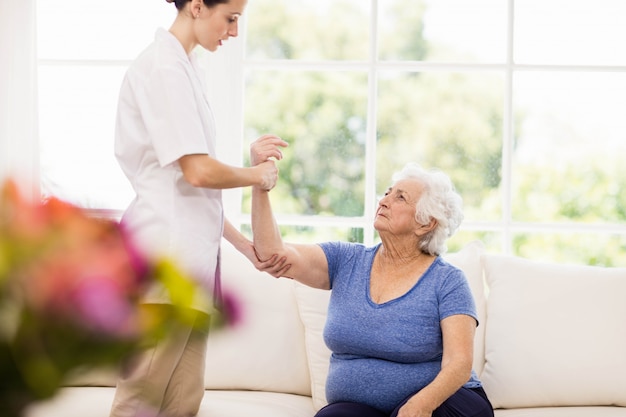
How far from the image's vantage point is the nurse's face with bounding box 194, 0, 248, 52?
2021mm

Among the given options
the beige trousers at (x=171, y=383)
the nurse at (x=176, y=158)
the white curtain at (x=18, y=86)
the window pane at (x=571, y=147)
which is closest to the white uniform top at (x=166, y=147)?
the nurse at (x=176, y=158)

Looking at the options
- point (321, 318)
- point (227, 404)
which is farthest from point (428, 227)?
point (227, 404)

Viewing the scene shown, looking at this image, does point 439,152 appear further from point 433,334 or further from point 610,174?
point 433,334

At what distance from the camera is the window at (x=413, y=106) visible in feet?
11.1

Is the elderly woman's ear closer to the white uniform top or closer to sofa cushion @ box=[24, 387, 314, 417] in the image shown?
sofa cushion @ box=[24, 387, 314, 417]

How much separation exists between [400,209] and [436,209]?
0.11m

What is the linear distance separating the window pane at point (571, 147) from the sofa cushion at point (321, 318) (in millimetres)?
563

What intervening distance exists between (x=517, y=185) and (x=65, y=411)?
76.9 inches

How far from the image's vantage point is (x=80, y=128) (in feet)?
11.1

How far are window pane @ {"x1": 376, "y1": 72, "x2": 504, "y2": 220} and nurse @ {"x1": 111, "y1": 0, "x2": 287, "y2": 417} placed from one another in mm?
1394

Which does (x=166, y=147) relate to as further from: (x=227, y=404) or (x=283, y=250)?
(x=227, y=404)

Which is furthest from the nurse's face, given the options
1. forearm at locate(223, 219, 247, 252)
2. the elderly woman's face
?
the elderly woman's face

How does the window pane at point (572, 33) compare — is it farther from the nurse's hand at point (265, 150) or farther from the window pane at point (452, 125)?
the nurse's hand at point (265, 150)

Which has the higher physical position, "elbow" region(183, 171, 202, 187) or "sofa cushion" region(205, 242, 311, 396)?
"elbow" region(183, 171, 202, 187)
